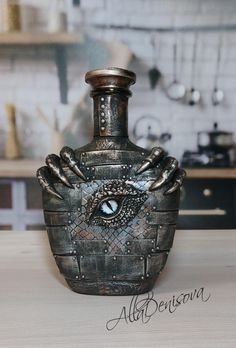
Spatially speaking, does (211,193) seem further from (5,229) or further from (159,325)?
(159,325)

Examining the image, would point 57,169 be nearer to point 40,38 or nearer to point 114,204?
point 114,204

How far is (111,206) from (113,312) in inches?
6.3

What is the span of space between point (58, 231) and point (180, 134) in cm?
74

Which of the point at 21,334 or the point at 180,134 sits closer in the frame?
the point at 21,334

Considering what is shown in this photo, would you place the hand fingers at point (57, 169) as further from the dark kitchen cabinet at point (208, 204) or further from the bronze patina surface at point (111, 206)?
the dark kitchen cabinet at point (208, 204)

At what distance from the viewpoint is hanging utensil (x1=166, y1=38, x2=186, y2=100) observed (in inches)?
54.1

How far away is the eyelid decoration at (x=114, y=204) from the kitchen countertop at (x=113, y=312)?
0.13 metres

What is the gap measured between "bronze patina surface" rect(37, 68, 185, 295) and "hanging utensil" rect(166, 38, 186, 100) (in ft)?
2.15

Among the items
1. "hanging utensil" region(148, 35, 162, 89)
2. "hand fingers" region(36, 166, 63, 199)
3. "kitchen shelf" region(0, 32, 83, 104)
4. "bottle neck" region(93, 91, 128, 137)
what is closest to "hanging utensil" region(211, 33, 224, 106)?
"hanging utensil" region(148, 35, 162, 89)

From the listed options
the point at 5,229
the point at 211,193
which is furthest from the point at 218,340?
the point at 5,229

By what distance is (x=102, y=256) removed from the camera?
728 mm

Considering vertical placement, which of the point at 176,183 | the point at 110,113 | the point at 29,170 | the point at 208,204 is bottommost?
the point at 208,204

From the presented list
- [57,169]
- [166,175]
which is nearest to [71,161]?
[57,169]

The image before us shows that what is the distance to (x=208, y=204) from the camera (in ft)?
4.65
